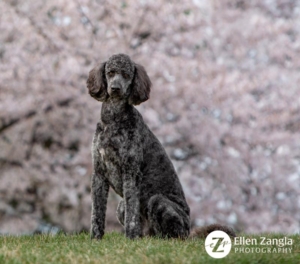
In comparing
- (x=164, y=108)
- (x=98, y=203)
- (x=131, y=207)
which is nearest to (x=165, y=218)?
(x=131, y=207)

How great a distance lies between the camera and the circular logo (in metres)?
4.69

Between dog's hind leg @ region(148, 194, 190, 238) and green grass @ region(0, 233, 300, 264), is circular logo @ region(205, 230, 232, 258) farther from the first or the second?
dog's hind leg @ region(148, 194, 190, 238)

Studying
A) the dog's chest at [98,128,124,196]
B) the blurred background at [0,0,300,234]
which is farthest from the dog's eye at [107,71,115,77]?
the blurred background at [0,0,300,234]

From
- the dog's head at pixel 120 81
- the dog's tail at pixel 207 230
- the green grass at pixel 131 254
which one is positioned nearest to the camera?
the green grass at pixel 131 254

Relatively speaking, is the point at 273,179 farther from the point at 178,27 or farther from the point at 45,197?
the point at 45,197

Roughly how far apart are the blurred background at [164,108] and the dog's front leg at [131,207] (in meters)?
3.52

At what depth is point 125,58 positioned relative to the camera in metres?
5.78

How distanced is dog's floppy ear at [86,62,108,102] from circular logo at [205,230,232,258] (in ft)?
6.04

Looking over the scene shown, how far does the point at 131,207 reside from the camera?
5.65 meters

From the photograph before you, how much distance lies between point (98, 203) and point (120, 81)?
1299 millimetres

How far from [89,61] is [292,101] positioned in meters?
3.76

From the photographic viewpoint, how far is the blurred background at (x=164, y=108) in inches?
367

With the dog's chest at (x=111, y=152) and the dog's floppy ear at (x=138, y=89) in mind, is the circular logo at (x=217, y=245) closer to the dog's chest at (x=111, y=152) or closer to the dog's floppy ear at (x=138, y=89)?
the dog's chest at (x=111, y=152)

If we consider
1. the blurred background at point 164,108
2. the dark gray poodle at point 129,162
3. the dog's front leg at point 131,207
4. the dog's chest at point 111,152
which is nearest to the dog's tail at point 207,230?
the dark gray poodle at point 129,162
